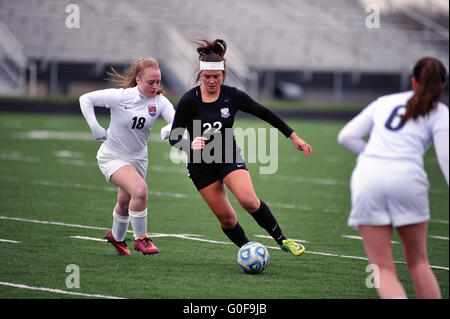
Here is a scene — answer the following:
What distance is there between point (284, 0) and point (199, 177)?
3877 cm

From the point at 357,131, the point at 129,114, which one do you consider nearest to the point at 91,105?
the point at 129,114

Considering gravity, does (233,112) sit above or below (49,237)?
above

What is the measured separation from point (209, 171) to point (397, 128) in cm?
267

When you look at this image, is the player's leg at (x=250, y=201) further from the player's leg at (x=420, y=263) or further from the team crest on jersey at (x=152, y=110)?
the player's leg at (x=420, y=263)

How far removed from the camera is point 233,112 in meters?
7.54

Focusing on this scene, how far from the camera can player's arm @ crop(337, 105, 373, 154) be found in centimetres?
528

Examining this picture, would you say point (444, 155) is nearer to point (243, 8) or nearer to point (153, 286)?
point (153, 286)

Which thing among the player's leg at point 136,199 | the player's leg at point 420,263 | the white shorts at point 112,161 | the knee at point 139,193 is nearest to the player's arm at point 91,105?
the white shorts at point 112,161

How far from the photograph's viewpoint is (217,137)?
24.4ft

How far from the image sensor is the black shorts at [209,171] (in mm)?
7473

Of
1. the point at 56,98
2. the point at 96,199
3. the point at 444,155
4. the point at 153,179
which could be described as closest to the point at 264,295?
the point at 444,155

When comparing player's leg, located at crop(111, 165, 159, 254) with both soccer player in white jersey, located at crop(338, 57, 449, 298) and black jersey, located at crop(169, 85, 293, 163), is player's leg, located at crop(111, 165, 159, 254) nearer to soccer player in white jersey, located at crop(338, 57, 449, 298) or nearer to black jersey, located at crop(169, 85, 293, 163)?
black jersey, located at crop(169, 85, 293, 163)

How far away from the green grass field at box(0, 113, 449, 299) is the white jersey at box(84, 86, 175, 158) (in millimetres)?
1164

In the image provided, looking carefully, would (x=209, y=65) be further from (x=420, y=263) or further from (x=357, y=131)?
(x=420, y=263)
